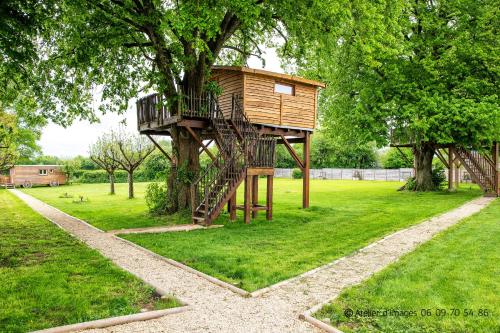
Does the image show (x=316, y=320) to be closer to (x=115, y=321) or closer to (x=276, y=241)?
(x=115, y=321)

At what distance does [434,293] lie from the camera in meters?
6.27

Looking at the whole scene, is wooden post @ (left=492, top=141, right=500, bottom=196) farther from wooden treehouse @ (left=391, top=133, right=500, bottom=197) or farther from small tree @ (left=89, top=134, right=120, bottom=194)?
small tree @ (left=89, top=134, right=120, bottom=194)

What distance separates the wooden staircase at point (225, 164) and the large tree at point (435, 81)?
651cm

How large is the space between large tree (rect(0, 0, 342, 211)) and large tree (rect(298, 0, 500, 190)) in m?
5.89

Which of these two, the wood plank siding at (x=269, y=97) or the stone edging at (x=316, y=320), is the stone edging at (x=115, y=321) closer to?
the stone edging at (x=316, y=320)

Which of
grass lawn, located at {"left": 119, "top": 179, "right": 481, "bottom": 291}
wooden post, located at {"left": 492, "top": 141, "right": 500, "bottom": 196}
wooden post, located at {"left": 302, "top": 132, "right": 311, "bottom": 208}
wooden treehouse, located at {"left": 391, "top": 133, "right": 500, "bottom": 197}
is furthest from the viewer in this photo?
wooden treehouse, located at {"left": 391, "top": 133, "right": 500, "bottom": 197}

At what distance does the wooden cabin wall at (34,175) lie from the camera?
4769 centimetres

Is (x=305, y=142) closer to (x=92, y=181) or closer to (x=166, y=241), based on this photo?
(x=166, y=241)

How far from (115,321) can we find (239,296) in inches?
74.9

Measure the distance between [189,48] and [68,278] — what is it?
1013 cm

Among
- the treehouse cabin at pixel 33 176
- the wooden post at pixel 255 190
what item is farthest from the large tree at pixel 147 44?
the treehouse cabin at pixel 33 176

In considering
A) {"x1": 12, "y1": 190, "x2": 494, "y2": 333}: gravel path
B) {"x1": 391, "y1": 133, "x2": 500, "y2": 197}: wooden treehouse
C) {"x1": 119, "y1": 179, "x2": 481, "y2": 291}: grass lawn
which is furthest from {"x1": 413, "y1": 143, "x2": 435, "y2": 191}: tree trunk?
{"x1": 12, "y1": 190, "x2": 494, "y2": 333}: gravel path

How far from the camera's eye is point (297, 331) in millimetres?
4883

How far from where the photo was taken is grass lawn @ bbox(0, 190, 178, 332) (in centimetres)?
534
